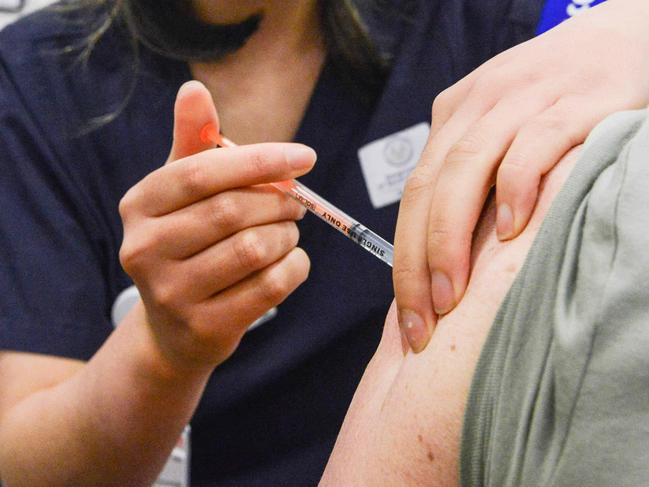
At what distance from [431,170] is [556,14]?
1.30ft

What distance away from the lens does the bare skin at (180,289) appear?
2.10ft

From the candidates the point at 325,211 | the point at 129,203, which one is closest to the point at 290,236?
the point at 325,211

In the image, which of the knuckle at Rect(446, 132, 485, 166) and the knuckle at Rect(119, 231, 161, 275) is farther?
the knuckle at Rect(119, 231, 161, 275)

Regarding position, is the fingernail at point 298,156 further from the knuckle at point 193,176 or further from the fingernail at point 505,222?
the fingernail at point 505,222

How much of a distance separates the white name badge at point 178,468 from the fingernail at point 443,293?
0.54 m

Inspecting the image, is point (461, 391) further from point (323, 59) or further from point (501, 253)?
point (323, 59)

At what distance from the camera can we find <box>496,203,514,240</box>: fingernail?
1.57 ft

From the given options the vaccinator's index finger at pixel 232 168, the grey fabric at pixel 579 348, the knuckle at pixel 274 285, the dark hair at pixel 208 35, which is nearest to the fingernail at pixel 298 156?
the vaccinator's index finger at pixel 232 168

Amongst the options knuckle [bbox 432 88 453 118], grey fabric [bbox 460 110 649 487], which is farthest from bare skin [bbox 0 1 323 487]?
grey fabric [bbox 460 110 649 487]

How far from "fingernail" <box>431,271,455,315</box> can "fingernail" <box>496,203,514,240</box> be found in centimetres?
Result: 4

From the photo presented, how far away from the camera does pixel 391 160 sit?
36.4 inches

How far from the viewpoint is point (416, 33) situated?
3.10 feet

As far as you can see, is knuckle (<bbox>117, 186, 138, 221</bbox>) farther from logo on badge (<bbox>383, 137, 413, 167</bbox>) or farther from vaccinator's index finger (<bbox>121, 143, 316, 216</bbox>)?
logo on badge (<bbox>383, 137, 413, 167</bbox>)

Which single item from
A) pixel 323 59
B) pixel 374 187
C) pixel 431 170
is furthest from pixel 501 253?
pixel 323 59
